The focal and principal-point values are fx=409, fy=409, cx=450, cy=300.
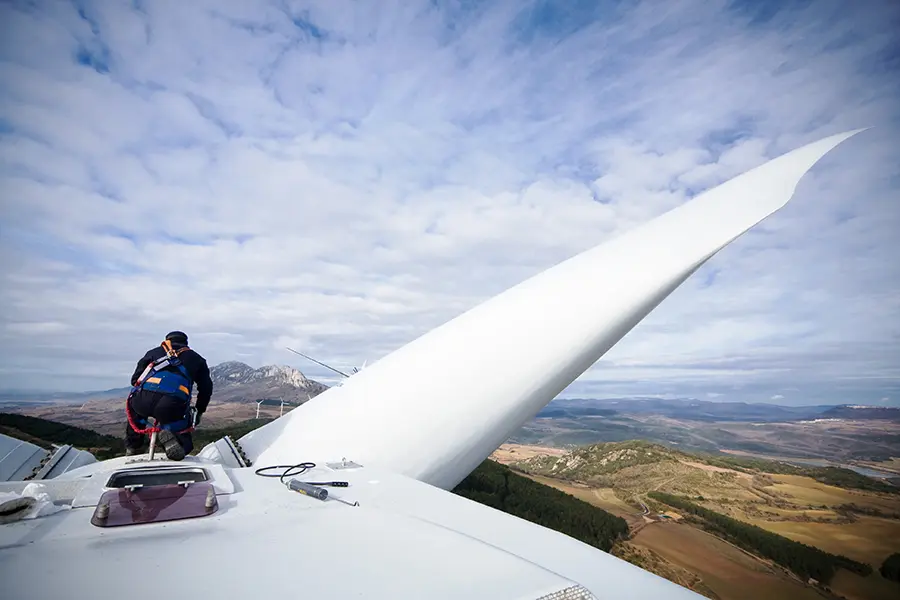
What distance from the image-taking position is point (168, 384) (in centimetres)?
417

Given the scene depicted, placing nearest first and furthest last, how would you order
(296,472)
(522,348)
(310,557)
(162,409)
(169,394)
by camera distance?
1. (310,557)
2. (296,472)
3. (522,348)
4. (162,409)
5. (169,394)

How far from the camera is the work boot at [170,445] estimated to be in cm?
376

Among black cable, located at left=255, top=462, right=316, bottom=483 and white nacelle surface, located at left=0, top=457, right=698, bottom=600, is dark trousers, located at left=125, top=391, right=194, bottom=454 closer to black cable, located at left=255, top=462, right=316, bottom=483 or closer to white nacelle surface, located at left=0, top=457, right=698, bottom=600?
black cable, located at left=255, top=462, right=316, bottom=483

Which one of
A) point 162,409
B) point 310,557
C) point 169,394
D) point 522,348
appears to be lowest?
point 310,557

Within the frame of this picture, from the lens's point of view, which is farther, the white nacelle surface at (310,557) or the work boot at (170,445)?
the work boot at (170,445)

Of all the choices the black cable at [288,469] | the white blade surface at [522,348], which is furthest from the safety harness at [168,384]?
the black cable at [288,469]

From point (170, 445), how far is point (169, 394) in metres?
0.55

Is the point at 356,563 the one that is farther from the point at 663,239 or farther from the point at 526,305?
the point at 663,239

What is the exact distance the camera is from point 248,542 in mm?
1935

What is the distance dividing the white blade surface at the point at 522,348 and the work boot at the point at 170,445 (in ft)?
2.96

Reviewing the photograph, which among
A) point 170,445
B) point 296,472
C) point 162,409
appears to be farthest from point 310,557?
point 162,409

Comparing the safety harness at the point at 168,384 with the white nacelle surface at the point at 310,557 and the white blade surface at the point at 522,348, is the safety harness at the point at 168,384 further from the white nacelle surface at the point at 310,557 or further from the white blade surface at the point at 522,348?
the white nacelle surface at the point at 310,557

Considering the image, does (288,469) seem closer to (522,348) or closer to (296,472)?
(296,472)

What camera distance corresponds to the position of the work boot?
3.76m
